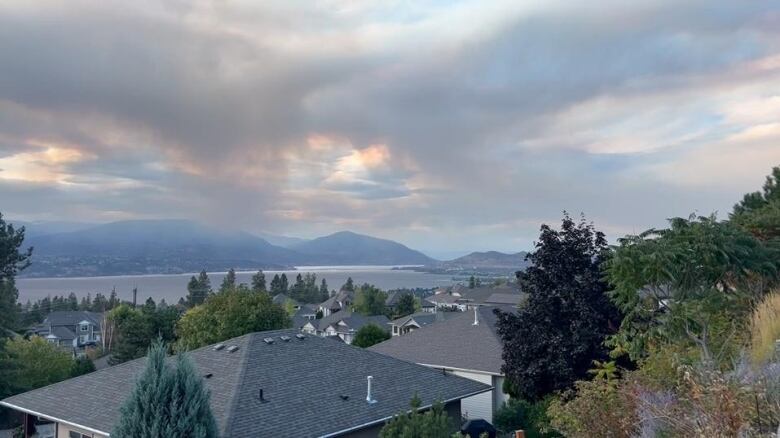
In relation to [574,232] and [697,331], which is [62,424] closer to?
[574,232]

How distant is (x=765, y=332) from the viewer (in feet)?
24.4

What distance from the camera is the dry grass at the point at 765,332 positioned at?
274 inches

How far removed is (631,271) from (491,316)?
18187 mm

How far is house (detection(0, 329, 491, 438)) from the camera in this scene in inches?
511

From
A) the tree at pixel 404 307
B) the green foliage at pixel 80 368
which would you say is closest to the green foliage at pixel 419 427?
the green foliage at pixel 80 368

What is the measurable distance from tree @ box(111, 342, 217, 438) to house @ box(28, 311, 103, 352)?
68820 millimetres

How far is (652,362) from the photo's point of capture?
10469 mm

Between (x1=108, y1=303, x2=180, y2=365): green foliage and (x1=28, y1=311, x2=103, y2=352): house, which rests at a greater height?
(x1=108, y1=303, x2=180, y2=365): green foliage

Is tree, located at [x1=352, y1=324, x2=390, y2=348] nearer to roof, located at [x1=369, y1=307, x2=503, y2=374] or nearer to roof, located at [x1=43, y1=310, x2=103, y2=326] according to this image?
roof, located at [x1=369, y1=307, x2=503, y2=374]

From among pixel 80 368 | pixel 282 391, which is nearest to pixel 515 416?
pixel 282 391

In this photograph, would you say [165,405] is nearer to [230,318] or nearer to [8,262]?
[230,318]

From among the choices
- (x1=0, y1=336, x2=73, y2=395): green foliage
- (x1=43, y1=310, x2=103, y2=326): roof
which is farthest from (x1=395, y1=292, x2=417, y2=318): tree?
(x1=43, y1=310, x2=103, y2=326): roof

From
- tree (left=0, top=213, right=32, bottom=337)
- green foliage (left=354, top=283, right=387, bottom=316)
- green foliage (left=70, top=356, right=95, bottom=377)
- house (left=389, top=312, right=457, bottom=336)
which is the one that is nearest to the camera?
tree (left=0, top=213, right=32, bottom=337)

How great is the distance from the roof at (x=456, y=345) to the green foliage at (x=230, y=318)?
706 centimetres
